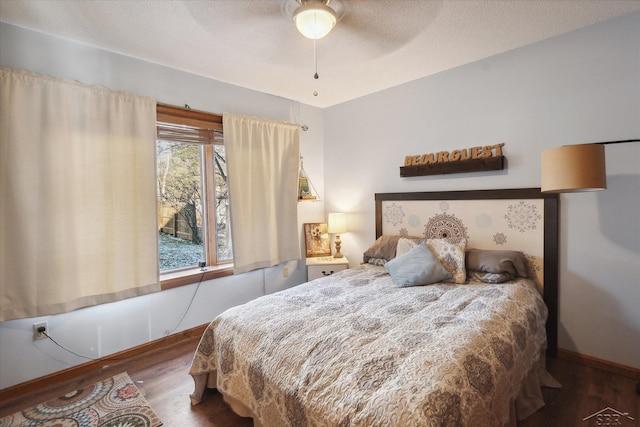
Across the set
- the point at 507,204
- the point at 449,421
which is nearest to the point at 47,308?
the point at 449,421

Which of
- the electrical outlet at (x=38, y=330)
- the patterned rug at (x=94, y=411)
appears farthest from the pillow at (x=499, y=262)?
the electrical outlet at (x=38, y=330)

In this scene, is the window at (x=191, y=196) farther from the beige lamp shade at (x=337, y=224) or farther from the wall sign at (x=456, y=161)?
the wall sign at (x=456, y=161)

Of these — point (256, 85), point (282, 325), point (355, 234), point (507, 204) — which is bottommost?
point (282, 325)

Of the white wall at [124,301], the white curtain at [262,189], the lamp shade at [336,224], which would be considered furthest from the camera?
the lamp shade at [336,224]

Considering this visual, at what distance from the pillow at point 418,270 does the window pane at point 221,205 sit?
1.76 metres

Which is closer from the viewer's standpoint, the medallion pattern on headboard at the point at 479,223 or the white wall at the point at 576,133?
the white wall at the point at 576,133

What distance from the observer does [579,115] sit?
85.6 inches

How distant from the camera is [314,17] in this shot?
1.64m

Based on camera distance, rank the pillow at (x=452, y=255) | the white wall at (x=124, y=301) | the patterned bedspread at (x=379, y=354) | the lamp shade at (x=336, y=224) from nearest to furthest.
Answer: the patterned bedspread at (x=379, y=354) → the white wall at (x=124, y=301) → the pillow at (x=452, y=255) → the lamp shade at (x=336, y=224)

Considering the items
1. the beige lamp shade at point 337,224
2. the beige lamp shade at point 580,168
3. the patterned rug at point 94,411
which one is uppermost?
the beige lamp shade at point 580,168

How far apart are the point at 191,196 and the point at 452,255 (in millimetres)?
2466

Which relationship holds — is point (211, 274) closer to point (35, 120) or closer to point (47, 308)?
point (47, 308)

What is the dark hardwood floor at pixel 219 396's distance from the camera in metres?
1.72

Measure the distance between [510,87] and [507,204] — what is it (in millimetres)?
967
